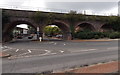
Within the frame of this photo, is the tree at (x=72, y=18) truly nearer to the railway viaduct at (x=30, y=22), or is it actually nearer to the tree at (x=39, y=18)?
the railway viaduct at (x=30, y=22)

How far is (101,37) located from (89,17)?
6.28 m

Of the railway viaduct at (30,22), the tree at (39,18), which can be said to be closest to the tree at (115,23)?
the railway viaduct at (30,22)

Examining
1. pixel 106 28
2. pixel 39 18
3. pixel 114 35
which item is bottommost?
pixel 114 35

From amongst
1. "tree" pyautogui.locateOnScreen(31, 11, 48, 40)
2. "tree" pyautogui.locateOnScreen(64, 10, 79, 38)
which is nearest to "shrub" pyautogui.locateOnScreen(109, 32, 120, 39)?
"tree" pyautogui.locateOnScreen(64, 10, 79, 38)

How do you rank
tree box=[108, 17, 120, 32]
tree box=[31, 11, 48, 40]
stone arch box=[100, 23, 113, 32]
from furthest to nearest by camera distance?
1. stone arch box=[100, 23, 113, 32]
2. tree box=[108, 17, 120, 32]
3. tree box=[31, 11, 48, 40]

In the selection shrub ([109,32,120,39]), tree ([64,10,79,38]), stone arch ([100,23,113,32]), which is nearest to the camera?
shrub ([109,32,120,39])

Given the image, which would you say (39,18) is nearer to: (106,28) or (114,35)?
(114,35)

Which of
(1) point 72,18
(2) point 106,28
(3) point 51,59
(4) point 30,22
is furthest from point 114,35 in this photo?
(3) point 51,59

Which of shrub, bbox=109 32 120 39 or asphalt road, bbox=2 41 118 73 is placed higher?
shrub, bbox=109 32 120 39

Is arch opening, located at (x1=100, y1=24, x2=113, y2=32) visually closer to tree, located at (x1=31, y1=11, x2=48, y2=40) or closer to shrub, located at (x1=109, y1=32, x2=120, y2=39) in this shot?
shrub, located at (x1=109, y1=32, x2=120, y2=39)

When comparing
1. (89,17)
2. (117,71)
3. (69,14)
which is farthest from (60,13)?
(117,71)

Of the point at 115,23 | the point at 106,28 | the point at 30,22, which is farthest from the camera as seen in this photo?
the point at 106,28

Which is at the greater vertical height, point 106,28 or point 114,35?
point 106,28

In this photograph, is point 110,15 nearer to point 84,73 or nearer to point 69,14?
point 69,14
